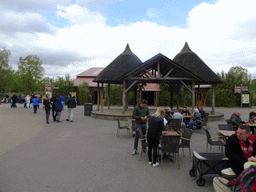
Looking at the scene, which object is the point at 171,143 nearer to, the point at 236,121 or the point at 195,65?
the point at 236,121

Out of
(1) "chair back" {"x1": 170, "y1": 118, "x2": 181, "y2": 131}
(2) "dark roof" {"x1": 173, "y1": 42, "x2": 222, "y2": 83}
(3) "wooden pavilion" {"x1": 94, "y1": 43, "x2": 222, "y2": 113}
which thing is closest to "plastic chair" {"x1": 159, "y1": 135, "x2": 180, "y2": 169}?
(1) "chair back" {"x1": 170, "y1": 118, "x2": 181, "y2": 131}

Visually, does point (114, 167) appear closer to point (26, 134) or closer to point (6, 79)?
point (26, 134)

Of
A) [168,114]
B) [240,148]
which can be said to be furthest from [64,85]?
[240,148]

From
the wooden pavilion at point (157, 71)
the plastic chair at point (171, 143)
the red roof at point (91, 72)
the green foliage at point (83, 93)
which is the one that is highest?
the red roof at point (91, 72)

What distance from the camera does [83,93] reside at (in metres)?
29.4

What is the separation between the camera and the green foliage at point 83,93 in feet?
96.5

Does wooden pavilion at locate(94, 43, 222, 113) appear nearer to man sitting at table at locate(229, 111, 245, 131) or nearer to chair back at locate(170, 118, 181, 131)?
chair back at locate(170, 118, 181, 131)

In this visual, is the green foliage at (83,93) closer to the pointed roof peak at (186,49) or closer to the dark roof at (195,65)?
the dark roof at (195,65)

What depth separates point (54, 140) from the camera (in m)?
8.00

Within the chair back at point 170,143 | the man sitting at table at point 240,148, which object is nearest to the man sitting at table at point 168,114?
the chair back at point 170,143

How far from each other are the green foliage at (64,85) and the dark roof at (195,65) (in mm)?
16308

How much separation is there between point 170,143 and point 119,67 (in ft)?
43.2

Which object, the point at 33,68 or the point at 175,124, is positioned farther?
the point at 33,68

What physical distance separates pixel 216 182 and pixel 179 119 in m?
5.12
